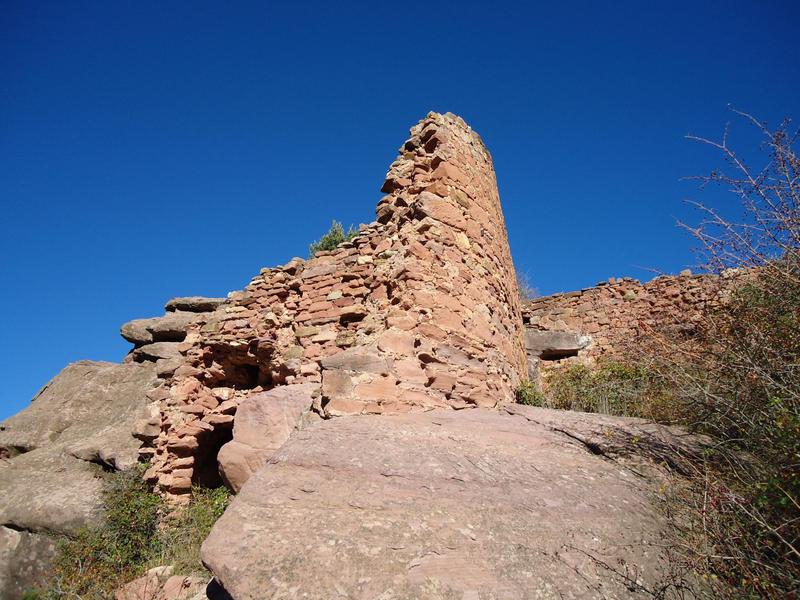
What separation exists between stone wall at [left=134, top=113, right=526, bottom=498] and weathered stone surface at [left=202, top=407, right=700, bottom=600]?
657mm

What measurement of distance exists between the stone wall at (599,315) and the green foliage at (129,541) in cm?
588

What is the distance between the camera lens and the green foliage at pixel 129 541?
5098 mm

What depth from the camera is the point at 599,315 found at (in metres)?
9.74

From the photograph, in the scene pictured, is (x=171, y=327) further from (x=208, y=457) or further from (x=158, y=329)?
(x=208, y=457)

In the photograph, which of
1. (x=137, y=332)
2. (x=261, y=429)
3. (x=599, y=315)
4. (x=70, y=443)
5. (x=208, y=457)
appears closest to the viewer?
(x=261, y=429)

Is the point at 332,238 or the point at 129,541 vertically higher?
the point at 332,238

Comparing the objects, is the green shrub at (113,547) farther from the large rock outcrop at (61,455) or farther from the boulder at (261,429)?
the boulder at (261,429)

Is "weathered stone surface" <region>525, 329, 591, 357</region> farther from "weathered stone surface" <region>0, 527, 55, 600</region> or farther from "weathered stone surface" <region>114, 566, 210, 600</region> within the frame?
"weathered stone surface" <region>0, 527, 55, 600</region>

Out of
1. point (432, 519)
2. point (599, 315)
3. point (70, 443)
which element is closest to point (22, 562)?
point (70, 443)

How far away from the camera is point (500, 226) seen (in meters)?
6.71

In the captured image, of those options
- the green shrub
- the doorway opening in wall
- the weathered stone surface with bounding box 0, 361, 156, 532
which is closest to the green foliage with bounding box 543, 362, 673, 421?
the doorway opening in wall

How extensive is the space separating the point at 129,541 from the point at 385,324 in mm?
4078

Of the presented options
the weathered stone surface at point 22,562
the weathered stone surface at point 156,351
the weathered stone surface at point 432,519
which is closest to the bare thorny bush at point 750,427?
the weathered stone surface at point 432,519

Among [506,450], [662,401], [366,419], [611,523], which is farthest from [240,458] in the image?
[662,401]
